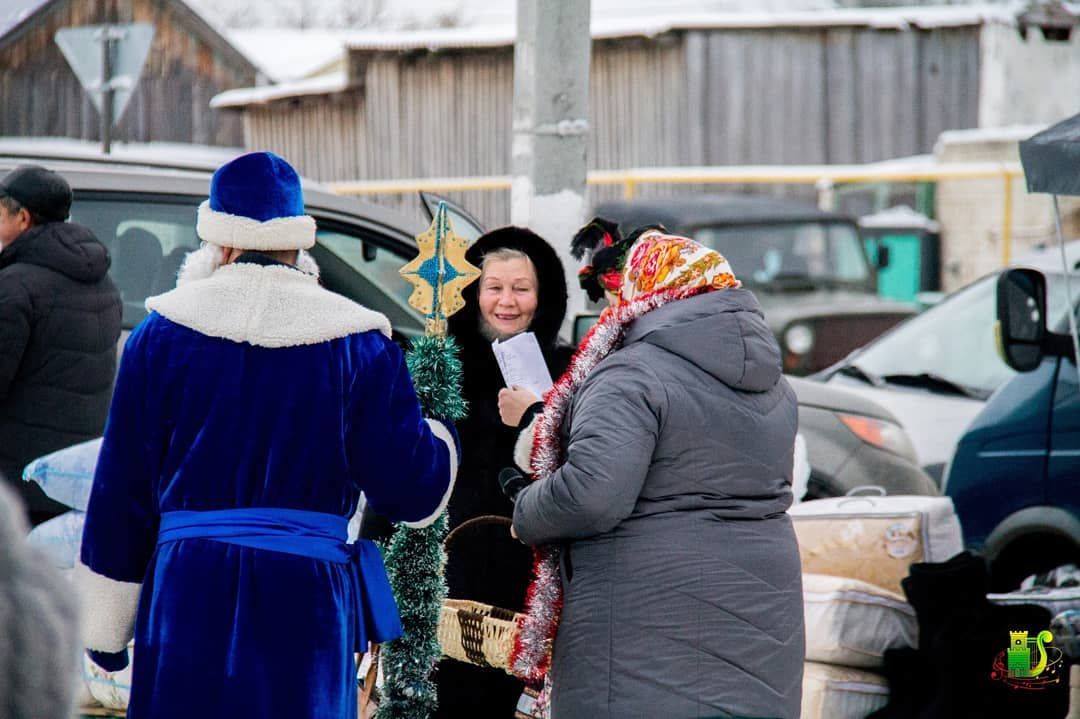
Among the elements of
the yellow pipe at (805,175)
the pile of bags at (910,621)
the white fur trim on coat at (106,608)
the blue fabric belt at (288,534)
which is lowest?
the pile of bags at (910,621)

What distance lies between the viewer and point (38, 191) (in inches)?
218

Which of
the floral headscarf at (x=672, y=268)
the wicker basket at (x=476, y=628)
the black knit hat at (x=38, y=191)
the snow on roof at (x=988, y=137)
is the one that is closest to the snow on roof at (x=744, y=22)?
the snow on roof at (x=988, y=137)

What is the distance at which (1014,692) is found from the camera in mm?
4371

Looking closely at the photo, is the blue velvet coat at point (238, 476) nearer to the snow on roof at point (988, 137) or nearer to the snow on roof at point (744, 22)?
the snow on roof at point (988, 137)

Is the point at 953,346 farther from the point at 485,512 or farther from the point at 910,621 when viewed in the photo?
the point at 485,512

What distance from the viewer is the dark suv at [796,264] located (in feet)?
40.1

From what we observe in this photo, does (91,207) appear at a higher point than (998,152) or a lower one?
lower

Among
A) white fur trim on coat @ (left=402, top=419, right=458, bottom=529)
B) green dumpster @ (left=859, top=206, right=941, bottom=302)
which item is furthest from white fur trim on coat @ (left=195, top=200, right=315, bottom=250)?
green dumpster @ (left=859, top=206, right=941, bottom=302)

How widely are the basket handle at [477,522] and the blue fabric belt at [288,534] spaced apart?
735mm

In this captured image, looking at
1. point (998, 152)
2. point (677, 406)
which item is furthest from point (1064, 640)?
point (998, 152)

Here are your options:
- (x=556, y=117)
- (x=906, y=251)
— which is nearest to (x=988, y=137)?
(x=906, y=251)

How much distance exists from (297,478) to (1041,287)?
3586 millimetres

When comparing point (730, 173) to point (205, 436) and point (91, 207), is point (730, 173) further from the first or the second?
point (205, 436)

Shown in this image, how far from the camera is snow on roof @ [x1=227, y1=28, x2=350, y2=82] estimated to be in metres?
33.0
